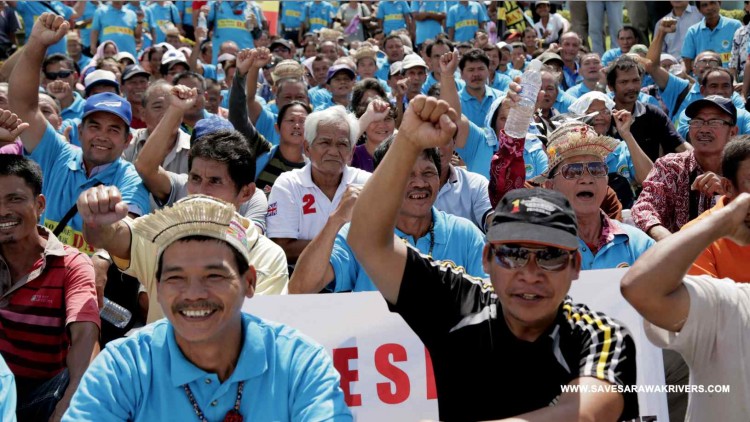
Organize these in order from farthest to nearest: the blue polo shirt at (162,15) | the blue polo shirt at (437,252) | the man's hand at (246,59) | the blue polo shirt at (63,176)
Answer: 1. the blue polo shirt at (162,15)
2. the man's hand at (246,59)
3. the blue polo shirt at (63,176)
4. the blue polo shirt at (437,252)

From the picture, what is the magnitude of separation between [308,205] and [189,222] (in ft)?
9.55

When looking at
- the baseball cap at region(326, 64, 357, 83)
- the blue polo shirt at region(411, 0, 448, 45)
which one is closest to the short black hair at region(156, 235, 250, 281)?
the baseball cap at region(326, 64, 357, 83)

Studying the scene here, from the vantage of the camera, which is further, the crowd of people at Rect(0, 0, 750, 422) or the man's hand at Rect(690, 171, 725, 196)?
the man's hand at Rect(690, 171, 725, 196)

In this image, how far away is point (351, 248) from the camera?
331 cm

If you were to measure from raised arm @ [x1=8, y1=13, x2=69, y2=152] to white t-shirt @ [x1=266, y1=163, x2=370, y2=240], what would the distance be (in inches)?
61.3

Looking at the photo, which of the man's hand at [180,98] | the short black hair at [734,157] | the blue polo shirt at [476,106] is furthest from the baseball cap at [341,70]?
the short black hair at [734,157]

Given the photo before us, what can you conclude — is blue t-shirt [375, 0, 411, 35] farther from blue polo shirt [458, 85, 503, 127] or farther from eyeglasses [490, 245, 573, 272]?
eyeglasses [490, 245, 573, 272]

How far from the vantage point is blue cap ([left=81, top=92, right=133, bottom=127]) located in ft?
20.7

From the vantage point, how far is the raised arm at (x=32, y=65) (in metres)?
5.75

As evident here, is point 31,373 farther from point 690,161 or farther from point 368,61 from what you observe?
point 368,61

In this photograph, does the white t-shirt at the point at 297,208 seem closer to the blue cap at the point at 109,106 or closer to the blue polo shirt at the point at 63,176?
the blue polo shirt at the point at 63,176

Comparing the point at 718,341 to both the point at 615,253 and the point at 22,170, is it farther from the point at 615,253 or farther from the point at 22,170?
the point at 22,170

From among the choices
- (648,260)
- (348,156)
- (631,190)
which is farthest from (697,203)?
(648,260)

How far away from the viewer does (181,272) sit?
10.7 ft
